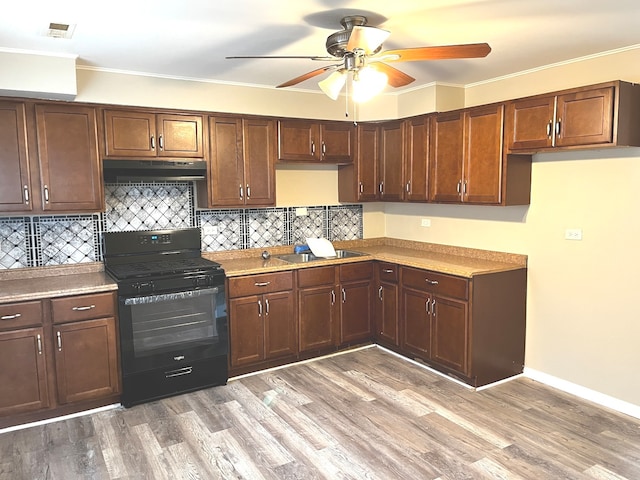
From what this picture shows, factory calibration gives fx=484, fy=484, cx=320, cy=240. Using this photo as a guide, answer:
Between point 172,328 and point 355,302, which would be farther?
point 355,302

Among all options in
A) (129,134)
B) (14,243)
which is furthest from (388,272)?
(14,243)

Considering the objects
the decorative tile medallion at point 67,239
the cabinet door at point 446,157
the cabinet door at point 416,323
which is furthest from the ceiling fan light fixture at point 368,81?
the decorative tile medallion at point 67,239

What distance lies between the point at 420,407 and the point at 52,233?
9.99 feet

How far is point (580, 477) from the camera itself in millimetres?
2605

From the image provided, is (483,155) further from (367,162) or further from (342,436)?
(342,436)

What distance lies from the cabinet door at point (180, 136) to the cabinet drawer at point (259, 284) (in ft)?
3.56

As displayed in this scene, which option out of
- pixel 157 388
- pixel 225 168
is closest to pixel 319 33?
pixel 225 168

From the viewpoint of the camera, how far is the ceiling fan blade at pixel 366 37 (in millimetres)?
2169

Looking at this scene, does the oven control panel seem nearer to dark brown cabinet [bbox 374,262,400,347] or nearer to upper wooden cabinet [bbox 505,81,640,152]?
dark brown cabinet [bbox 374,262,400,347]

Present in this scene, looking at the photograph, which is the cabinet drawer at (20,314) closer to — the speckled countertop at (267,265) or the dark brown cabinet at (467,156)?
the speckled countertop at (267,265)

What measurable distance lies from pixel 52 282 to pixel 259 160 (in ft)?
6.17

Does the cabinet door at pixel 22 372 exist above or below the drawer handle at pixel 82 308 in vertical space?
below

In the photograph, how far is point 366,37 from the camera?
223 centimetres

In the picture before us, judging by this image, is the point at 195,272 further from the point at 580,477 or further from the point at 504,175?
the point at 580,477
